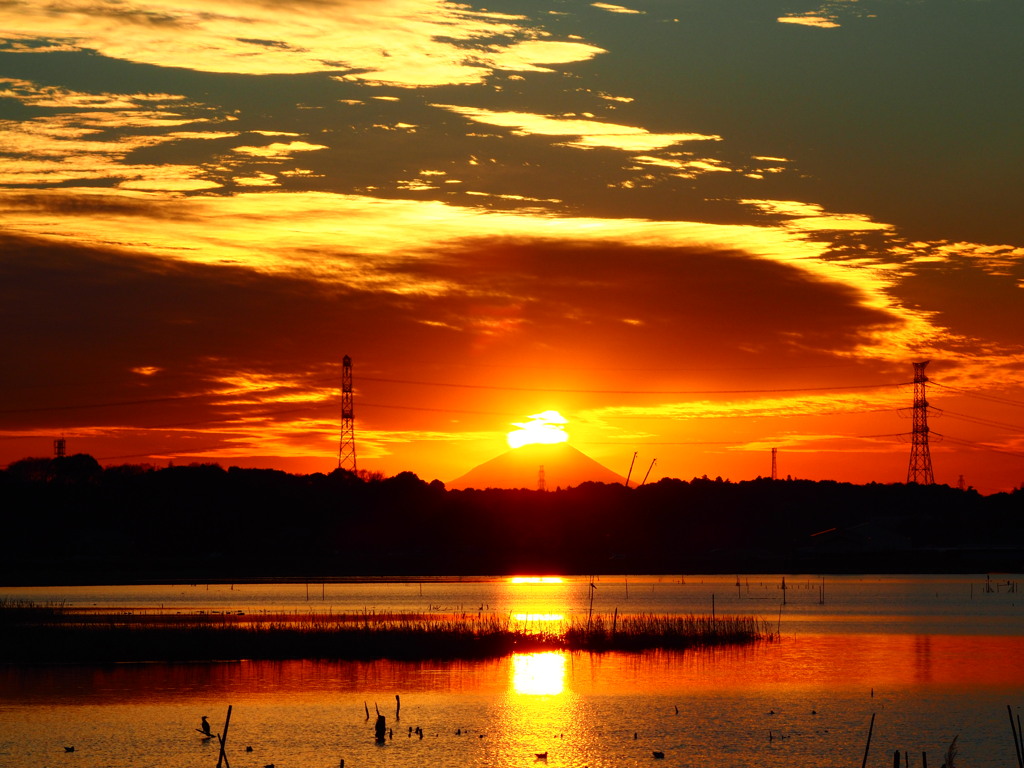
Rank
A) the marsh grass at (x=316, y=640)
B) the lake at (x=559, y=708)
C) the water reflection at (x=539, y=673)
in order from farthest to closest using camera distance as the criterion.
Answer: the marsh grass at (x=316, y=640)
the water reflection at (x=539, y=673)
the lake at (x=559, y=708)

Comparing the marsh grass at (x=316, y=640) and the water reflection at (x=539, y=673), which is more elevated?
the marsh grass at (x=316, y=640)

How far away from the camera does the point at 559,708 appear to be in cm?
4519

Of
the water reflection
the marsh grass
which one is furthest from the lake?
the marsh grass

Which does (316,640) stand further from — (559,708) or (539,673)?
(559,708)

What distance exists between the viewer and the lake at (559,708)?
120 ft

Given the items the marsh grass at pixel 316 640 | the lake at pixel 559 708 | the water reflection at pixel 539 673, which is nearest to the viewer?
the lake at pixel 559 708

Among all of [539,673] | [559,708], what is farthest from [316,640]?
[559,708]

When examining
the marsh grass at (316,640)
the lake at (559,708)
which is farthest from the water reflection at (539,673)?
the marsh grass at (316,640)

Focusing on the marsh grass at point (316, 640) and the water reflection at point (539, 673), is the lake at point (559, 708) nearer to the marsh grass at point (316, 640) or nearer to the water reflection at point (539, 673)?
the water reflection at point (539, 673)

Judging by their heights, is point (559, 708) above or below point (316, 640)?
below

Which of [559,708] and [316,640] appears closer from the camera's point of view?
[559,708]

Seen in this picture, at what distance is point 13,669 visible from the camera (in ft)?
180

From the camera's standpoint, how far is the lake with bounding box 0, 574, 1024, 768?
120 ft

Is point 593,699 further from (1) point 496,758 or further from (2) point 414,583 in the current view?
(2) point 414,583
